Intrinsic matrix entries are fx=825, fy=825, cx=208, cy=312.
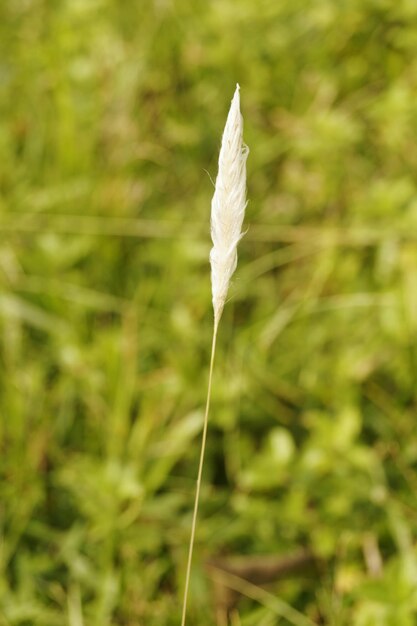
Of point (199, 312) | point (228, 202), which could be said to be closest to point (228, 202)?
point (228, 202)

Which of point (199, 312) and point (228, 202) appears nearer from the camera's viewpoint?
point (228, 202)

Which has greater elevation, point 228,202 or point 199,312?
point 228,202

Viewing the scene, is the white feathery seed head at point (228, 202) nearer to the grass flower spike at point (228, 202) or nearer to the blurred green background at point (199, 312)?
the grass flower spike at point (228, 202)

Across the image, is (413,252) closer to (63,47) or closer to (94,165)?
(94,165)

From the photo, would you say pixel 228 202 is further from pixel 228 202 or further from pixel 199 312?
pixel 199 312

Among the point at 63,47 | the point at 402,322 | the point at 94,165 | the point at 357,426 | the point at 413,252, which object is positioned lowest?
the point at 357,426

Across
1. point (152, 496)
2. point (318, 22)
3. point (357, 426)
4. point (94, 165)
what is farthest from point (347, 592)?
point (318, 22)

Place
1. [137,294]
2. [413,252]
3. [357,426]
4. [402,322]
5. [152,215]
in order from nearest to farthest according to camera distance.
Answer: [357,426] → [402,322] → [413,252] → [137,294] → [152,215]
